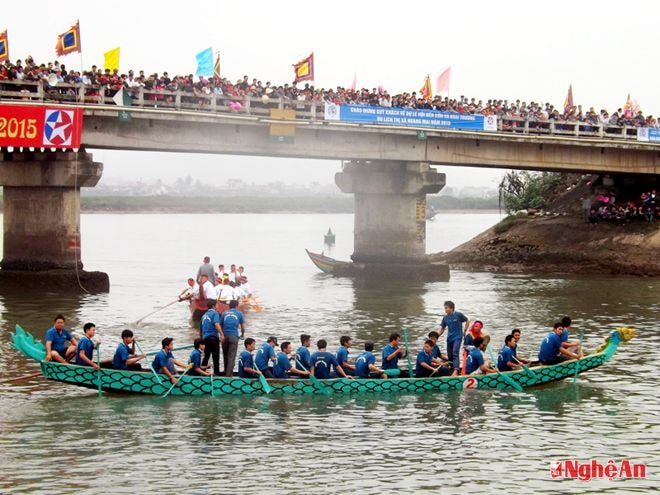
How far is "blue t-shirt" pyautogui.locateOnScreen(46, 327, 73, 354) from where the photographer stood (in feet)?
75.8

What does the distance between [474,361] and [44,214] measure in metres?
21.4

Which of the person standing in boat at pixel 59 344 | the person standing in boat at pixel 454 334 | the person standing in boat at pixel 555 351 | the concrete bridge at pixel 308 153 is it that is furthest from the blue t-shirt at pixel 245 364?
the concrete bridge at pixel 308 153

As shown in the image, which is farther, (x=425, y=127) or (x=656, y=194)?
(x=656, y=194)

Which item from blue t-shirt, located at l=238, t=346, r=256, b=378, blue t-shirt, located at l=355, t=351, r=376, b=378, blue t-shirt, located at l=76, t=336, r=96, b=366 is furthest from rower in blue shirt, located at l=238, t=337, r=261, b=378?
blue t-shirt, located at l=76, t=336, r=96, b=366

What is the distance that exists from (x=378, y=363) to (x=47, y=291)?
1769 centimetres

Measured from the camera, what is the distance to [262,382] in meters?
23.5

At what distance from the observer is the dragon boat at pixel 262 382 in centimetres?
2292

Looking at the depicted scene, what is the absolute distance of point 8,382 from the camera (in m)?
24.9

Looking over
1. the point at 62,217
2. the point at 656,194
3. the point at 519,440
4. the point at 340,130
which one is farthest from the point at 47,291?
the point at 656,194

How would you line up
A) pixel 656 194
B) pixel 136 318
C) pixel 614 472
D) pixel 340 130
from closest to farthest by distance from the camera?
pixel 614 472, pixel 136 318, pixel 340 130, pixel 656 194

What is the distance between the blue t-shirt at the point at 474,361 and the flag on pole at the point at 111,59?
24.5 m

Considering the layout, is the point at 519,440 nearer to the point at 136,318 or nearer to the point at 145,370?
the point at 145,370

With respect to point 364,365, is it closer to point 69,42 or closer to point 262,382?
point 262,382

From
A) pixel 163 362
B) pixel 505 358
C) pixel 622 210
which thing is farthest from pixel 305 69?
pixel 163 362
